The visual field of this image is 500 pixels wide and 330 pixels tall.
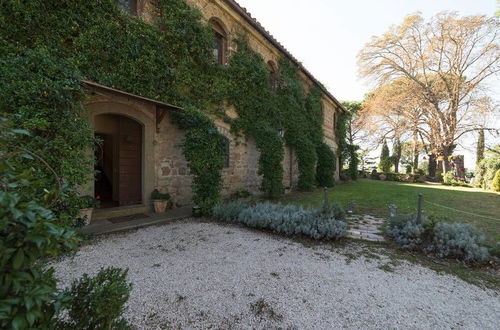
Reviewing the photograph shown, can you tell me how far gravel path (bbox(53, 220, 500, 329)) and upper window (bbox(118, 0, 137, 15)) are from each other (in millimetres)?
5380

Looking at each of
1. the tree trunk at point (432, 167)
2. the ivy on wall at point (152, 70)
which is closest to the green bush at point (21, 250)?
the ivy on wall at point (152, 70)

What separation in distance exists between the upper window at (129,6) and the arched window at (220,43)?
249 centimetres

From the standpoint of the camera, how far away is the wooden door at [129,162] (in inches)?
238

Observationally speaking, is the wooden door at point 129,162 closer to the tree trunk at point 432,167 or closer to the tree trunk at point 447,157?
the tree trunk at point 447,157

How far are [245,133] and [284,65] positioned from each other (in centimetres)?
432

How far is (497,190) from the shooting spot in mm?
13055

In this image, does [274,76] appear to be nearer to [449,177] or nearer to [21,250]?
[21,250]

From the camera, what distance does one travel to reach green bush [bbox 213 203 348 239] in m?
4.33

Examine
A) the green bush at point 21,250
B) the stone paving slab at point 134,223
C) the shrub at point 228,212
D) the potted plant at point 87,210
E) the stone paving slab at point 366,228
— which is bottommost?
the stone paving slab at point 366,228

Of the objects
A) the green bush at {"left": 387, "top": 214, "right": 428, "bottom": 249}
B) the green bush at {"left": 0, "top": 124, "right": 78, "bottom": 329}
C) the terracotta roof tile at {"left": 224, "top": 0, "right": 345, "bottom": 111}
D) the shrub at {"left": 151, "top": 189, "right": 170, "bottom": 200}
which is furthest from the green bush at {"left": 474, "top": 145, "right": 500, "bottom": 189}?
the green bush at {"left": 0, "top": 124, "right": 78, "bottom": 329}

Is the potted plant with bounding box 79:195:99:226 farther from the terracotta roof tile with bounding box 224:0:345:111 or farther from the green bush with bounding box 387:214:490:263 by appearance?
the terracotta roof tile with bounding box 224:0:345:111

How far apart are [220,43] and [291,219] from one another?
20.9 feet

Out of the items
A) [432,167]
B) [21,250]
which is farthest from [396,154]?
[21,250]

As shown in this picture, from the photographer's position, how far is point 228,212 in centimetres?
547
